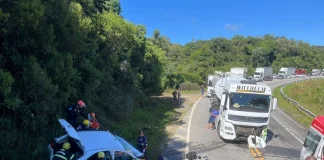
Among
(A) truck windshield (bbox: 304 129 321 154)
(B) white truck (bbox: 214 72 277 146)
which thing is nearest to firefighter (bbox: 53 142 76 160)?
(A) truck windshield (bbox: 304 129 321 154)

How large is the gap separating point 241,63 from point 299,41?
53524 millimetres

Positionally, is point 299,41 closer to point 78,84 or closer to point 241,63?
point 241,63

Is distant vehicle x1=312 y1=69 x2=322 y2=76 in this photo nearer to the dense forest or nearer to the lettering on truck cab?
the dense forest

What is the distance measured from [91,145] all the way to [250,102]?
891 cm

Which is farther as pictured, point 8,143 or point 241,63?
point 241,63

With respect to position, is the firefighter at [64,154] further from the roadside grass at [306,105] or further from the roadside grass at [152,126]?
the roadside grass at [306,105]

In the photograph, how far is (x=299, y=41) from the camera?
135 metres

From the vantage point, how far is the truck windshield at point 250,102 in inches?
590

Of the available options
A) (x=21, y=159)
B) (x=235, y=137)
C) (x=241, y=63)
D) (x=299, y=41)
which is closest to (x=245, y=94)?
(x=235, y=137)

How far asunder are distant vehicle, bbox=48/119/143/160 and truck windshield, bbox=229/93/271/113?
277 inches

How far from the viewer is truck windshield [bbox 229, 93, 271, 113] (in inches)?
590

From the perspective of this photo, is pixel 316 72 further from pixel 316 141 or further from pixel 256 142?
pixel 316 141

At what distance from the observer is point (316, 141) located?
10.1m

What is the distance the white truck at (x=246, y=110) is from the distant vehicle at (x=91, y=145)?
6.64m
